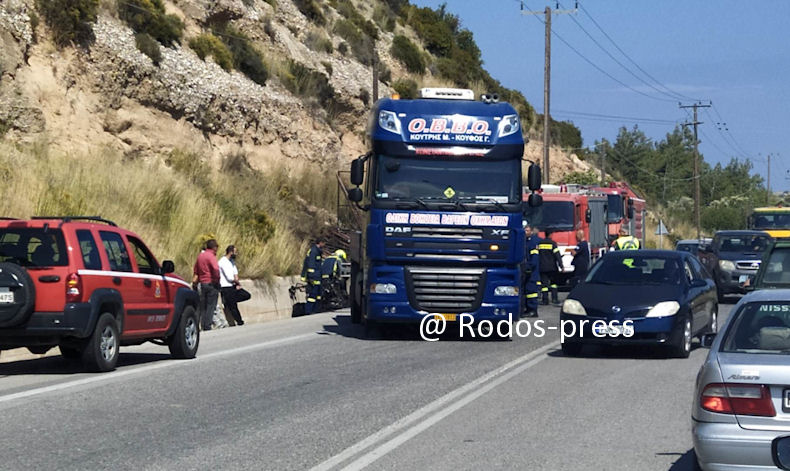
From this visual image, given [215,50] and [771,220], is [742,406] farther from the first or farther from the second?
[215,50]

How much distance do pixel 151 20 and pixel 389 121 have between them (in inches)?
912

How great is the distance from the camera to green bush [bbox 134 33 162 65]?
3797 centimetres

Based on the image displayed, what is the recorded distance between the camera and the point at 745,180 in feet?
518

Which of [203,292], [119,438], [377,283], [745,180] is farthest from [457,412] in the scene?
[745,180]

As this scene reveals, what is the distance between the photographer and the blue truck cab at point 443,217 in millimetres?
17953

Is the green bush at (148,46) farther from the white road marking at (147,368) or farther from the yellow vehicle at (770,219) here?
the yellow vehicle at (770,219)

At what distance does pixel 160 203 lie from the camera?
28.9 metres

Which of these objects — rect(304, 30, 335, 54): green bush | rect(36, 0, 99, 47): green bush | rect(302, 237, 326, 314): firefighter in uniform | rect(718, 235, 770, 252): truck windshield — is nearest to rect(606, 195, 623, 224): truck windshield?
rect(718, 235, 770, 252): truck windshield

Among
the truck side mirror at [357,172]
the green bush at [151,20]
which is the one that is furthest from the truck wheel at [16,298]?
the green bush at [151,20]

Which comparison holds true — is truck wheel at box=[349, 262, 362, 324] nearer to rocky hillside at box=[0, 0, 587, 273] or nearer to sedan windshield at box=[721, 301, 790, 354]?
rocky hillside at box=[0, 0, 587, 273]

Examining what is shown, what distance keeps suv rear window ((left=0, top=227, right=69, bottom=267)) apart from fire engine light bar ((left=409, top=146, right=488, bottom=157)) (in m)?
6.39

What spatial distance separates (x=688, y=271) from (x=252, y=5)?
3388 cm

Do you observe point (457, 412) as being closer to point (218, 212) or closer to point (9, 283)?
point (9, 283)

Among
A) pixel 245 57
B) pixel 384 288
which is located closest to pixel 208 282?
pixel 384 288
